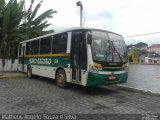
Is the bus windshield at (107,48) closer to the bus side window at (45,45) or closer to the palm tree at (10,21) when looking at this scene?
the bus side window at (45,45)

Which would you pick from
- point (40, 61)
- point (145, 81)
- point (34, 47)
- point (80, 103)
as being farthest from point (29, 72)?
point (80, 103)

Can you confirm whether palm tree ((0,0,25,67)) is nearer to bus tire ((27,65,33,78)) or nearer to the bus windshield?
bus tire ((27,65,33,78))

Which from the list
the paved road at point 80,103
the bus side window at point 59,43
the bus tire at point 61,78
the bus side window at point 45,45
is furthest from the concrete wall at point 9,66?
the paved road at point 80,103

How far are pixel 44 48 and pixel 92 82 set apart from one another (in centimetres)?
533

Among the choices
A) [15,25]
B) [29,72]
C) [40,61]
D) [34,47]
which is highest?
[15,25]

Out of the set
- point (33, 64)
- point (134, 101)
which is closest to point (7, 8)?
point (33, 64)

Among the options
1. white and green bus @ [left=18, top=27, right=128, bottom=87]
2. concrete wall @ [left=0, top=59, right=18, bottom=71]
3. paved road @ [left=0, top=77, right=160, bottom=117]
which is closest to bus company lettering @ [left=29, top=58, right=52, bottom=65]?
white and green bus @ [left=18, top=27, right=128, bottom=87]

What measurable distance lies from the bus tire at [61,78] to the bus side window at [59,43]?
1.01 m

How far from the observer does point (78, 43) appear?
11.3 meters

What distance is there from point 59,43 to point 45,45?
2074 millimetres

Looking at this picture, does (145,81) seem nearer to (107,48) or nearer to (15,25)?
(107,48)

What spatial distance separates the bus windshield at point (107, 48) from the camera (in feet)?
34.4

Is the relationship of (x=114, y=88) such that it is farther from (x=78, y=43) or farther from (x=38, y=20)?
(x=38, y=20)

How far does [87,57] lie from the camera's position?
1042cm
